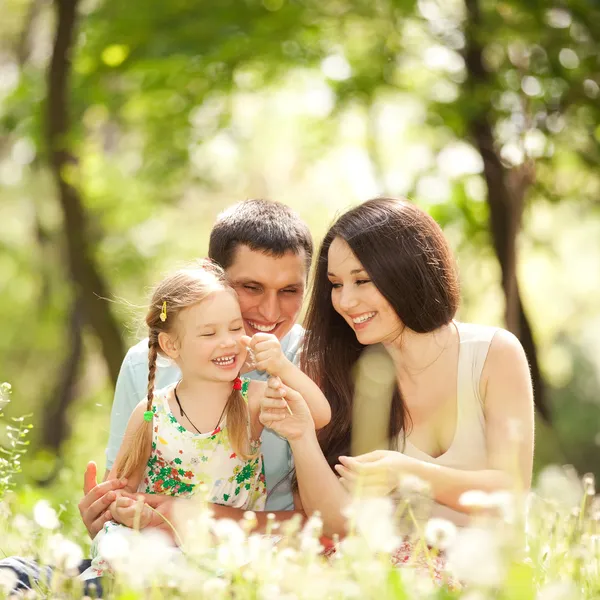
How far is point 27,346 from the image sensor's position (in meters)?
17.0

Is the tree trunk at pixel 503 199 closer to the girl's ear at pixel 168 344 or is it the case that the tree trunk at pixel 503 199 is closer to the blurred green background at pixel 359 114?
the blurred green background at pixel 359 114

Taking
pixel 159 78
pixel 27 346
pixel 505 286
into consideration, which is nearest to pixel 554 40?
pixel 505 286

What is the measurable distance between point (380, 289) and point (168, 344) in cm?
79

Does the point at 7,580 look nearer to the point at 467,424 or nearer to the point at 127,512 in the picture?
the point at 127,512

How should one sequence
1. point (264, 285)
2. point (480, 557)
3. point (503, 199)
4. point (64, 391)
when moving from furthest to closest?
point (64, 391) < point (503, 199) < point (264, 285) < point (480, 557)

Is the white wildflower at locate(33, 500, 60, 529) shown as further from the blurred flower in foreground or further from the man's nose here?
the man's nose

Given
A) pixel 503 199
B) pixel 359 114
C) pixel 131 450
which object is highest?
pixel 359 114

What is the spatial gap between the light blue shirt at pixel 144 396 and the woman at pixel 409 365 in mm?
347

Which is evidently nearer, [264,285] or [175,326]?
[175,326]

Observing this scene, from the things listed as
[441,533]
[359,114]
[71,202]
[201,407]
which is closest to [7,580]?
[201,407]

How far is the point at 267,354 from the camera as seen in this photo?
2.93 metres

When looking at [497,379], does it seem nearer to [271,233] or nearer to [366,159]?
[271,233]

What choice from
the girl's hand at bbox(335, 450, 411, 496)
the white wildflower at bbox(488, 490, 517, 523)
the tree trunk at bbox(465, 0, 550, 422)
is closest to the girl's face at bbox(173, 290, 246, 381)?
the girl's hand at bbox(335, 450, 411, 496)

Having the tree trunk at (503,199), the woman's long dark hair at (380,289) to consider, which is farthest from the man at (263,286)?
the tree trunk at (503,199)
